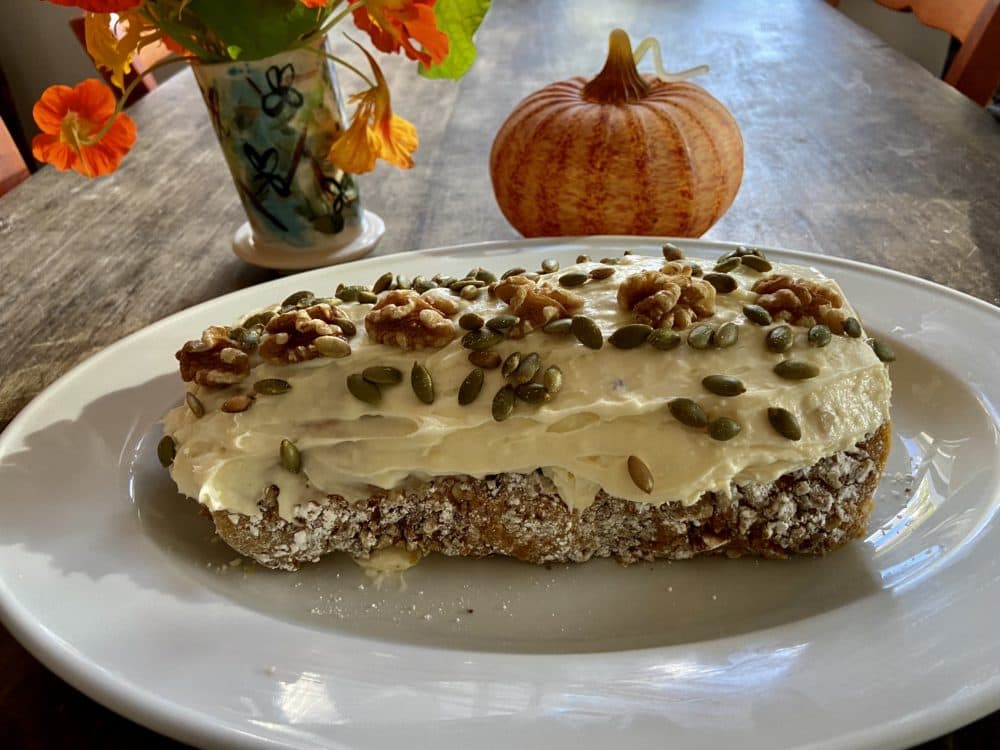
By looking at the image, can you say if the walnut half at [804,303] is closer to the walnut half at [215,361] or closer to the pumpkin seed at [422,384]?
the pumpkin seed at [422,384]

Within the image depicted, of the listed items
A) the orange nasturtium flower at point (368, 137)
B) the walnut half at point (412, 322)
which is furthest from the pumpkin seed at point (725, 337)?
the orange nasturtium flower at point (368, 137)

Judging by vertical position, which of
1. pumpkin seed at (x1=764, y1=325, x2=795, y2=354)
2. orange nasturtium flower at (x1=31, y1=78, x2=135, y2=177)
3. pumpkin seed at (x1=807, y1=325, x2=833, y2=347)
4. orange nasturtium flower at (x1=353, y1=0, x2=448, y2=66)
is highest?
orange nasturtium flower at (x1=353, y1=0, x2=448, y2=66)

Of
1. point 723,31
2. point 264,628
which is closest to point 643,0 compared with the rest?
point 723,31

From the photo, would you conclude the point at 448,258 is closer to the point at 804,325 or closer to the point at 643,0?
the point at 804,325

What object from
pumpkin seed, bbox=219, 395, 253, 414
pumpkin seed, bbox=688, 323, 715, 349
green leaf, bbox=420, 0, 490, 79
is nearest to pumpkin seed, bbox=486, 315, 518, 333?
pumpkin seed, bbox=688, 323, 715, 349

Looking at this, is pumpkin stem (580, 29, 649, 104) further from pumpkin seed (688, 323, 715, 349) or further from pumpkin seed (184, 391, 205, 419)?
pumpkin seed (184, 391, 205, 419)
